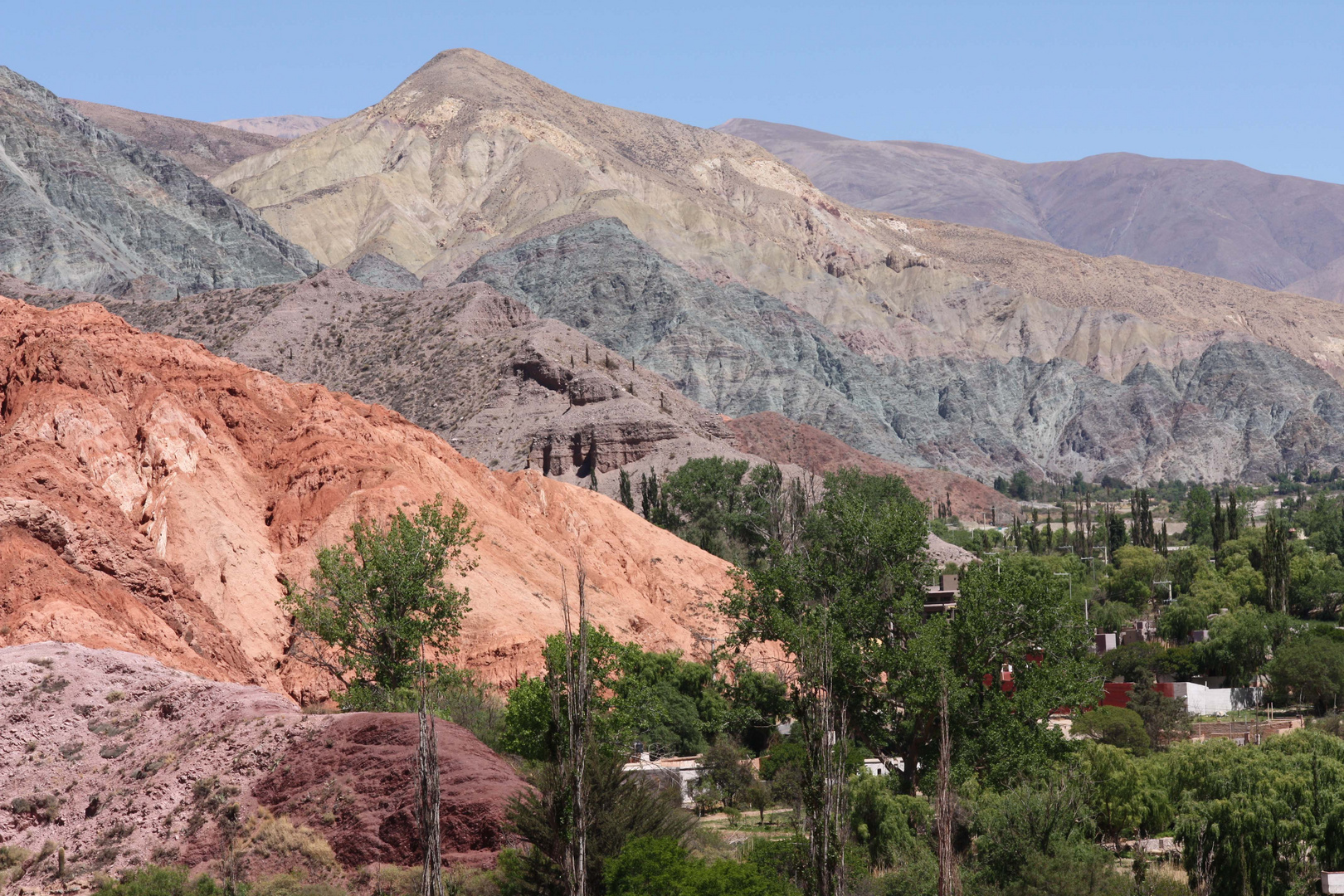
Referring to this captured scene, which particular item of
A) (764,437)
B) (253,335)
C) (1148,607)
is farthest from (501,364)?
(1148,607)

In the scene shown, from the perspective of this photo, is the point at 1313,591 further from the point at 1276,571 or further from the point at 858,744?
the point at 858,744

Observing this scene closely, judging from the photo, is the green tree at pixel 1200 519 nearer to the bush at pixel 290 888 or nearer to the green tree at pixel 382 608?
the green tree at pixel 382 608

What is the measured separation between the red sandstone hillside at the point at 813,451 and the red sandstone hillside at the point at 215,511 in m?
86.5

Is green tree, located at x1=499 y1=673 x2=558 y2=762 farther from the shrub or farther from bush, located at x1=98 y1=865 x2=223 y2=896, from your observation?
bush, located at x1=98 y1=865 x2=223 y2=896

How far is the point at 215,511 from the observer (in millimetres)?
55344

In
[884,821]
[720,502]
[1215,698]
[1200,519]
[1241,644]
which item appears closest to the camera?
[884,821]

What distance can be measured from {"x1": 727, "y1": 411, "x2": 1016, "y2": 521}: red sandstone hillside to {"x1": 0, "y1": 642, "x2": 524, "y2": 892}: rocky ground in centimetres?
12284

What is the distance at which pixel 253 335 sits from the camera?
13988 centimetres

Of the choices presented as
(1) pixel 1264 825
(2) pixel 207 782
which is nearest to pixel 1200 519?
(1) pixel 1264 825

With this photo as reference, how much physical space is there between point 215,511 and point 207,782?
2593cm

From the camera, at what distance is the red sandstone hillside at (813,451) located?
16625cm

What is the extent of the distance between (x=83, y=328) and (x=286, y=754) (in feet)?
121

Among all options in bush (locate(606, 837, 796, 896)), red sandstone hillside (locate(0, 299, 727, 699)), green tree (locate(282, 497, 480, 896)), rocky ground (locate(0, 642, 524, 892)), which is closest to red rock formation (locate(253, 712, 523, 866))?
rocky ground (locate(0, 642, 524, 892))

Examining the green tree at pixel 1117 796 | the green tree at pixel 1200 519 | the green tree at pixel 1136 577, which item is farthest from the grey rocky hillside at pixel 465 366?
the green tree at pixel 1117 796
